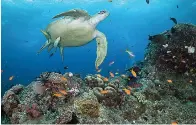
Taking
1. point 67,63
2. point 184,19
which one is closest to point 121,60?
point 67,63

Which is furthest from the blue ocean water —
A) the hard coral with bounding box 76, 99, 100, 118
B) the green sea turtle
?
the hard coral with bounding box 76, 99, 100, 118

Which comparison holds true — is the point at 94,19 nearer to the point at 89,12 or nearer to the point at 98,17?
the point at 98,17

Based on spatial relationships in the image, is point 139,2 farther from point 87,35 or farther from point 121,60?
point 121,60

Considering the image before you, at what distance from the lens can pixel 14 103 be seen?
5102mm

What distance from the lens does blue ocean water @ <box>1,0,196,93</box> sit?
105 feet

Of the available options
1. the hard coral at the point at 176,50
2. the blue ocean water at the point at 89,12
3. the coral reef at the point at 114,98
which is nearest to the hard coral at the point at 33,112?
the coral reef at the point at 114,98

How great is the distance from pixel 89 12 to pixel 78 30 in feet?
92.8

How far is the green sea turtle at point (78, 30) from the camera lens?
642 centimetres

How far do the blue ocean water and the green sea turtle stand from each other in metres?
3.16

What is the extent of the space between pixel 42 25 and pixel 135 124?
41.3 metres

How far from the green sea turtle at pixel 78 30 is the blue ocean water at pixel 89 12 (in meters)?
3.16

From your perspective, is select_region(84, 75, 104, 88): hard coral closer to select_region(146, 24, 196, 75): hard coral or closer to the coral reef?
the coral reef

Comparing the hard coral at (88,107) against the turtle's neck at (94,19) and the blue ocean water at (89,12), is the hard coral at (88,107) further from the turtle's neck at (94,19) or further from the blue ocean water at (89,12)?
the blue ocean water at (89,12)

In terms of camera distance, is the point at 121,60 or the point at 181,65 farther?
the point at 121,60
